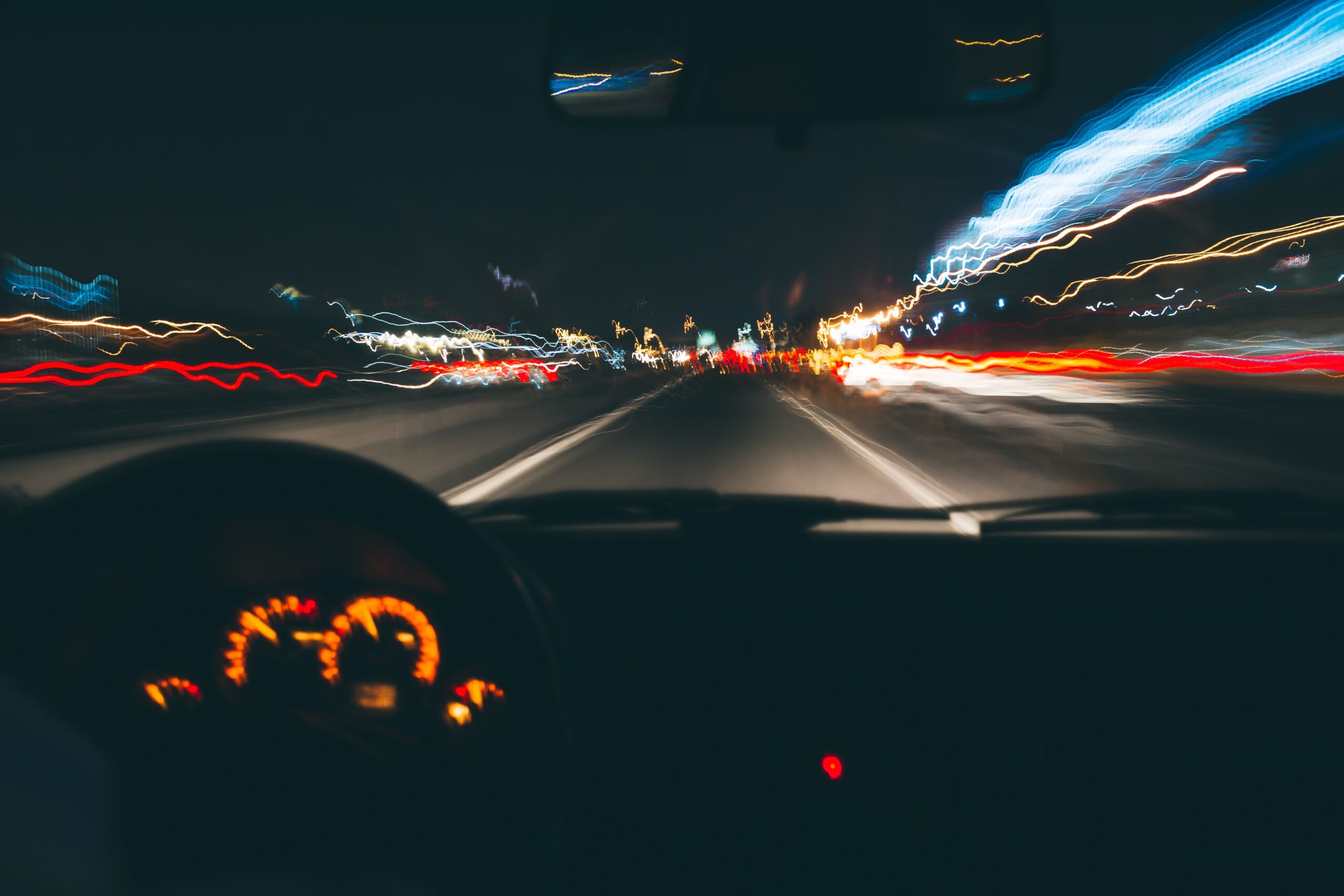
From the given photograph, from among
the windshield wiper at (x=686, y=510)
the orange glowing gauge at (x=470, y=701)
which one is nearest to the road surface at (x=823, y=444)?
the orange glowing gauge at (x=470, y=701)

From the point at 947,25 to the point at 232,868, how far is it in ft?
12.1

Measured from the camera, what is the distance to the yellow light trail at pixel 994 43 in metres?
3.32

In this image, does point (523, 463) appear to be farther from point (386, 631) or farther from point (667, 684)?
point (386, 631)

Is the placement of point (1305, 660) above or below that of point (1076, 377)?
above

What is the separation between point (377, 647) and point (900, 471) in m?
8.74

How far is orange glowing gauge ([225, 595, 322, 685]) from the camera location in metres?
1.72

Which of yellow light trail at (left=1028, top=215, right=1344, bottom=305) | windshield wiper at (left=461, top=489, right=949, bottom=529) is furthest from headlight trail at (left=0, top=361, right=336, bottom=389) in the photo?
yellow light trail at (left=1028, top=215, right=1344, bottom=305)

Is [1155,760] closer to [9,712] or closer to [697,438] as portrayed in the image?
[9,712]

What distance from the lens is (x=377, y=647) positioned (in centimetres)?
172

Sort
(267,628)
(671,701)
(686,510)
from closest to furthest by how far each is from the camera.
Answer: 1. (267,628)
2. (671,701)
3. (686,510)

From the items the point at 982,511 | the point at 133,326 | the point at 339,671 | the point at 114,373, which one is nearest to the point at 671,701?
the point at 339,671

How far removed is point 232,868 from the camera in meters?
1.47

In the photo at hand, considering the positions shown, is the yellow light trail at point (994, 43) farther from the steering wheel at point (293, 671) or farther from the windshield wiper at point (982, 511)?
the steering wheel at point (293, 671)

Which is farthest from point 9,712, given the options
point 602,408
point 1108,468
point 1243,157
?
point 1243,157
